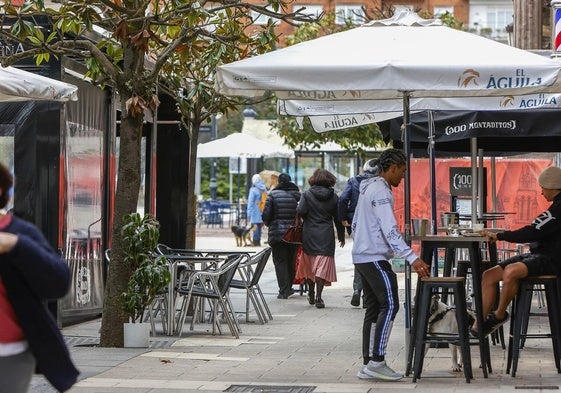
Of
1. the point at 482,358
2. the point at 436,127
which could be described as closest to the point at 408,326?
the point at 482,358

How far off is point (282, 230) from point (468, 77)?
29.6ft

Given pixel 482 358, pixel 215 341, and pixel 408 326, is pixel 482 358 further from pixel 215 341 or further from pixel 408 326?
pixel 215 341

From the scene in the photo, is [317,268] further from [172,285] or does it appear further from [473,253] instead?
[473,253]

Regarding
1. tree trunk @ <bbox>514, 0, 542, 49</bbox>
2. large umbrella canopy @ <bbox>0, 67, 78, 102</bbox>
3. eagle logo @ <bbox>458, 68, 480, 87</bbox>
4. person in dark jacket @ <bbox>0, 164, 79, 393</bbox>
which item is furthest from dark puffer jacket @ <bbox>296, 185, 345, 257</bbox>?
person in dark jacket @ <bbox>0, 164, 79, 393</bbox>

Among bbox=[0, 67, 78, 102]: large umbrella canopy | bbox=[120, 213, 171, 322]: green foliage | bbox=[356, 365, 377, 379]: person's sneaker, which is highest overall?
bbox=[0, 67, 78, 102]: large umbrella canopy

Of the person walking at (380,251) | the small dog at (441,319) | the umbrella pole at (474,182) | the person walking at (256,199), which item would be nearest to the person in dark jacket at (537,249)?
the small dog at (441,319)

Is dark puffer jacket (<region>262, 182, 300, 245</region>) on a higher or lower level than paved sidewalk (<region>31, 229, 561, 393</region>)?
higher

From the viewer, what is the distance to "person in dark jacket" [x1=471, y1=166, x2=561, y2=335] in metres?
10.3

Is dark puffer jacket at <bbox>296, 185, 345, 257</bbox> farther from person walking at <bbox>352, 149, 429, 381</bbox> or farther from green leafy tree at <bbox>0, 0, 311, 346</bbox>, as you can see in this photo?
person walking at <bbox>352, 149, 429, 381</bbox>

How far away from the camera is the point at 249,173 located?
5281cm

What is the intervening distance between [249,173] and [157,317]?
37.3 m

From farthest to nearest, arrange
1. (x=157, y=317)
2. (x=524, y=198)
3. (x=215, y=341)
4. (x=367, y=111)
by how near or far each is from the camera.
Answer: (x=524, y=198) → (x=157, y=317) → (x=367, y=111) → (x=215, y=341)

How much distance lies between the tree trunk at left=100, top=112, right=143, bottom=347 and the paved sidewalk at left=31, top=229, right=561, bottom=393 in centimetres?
24

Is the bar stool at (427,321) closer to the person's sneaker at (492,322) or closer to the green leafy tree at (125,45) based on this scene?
the person's sneaker at (492,322)
